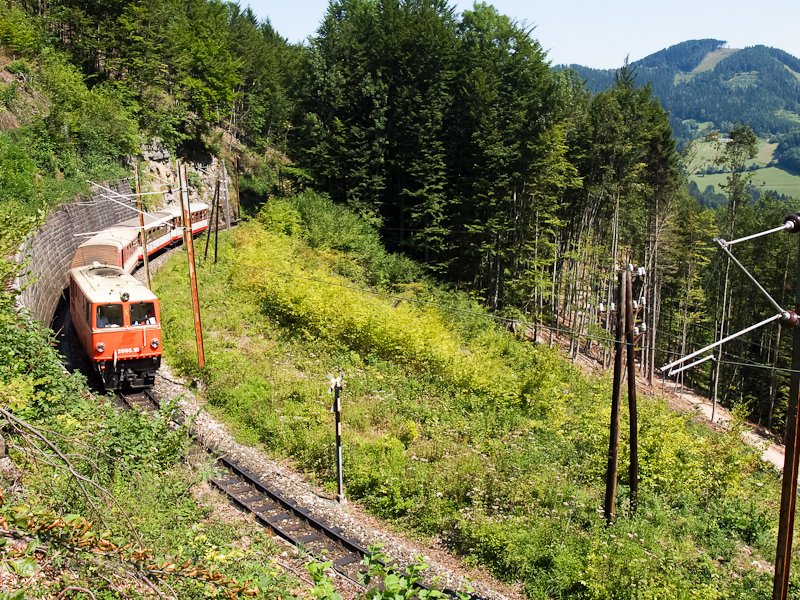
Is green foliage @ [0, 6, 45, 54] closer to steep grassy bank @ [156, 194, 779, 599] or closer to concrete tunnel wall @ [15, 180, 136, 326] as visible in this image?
concrete tunnel wall @ [15, 180, 136, 326]

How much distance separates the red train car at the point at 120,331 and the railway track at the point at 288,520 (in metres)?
4.23

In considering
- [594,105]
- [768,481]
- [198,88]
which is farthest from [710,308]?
[198,88]

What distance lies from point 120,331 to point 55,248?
8.51 meters

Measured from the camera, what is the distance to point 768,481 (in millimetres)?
21047

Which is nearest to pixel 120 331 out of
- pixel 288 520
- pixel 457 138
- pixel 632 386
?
pixel 288 520

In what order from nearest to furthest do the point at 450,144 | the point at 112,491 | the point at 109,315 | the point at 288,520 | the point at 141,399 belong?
the point at 112,491
the point at 288,520
the point at 109,315
the point at 141,399
the point at 450,144

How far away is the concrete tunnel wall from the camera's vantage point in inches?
752

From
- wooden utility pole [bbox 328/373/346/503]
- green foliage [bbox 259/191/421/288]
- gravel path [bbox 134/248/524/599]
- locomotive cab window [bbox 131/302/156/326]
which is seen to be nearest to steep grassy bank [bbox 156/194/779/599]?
gravel path [bbox 134/248/524/599]

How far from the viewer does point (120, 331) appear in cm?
1748

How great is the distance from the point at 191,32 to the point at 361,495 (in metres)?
46.3

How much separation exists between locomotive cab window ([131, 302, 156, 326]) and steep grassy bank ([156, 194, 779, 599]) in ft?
9.84

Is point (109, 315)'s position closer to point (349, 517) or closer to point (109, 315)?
point (109, 315)

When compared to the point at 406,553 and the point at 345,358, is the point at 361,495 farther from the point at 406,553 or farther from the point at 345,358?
the point at 345,358

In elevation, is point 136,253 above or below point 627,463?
above
